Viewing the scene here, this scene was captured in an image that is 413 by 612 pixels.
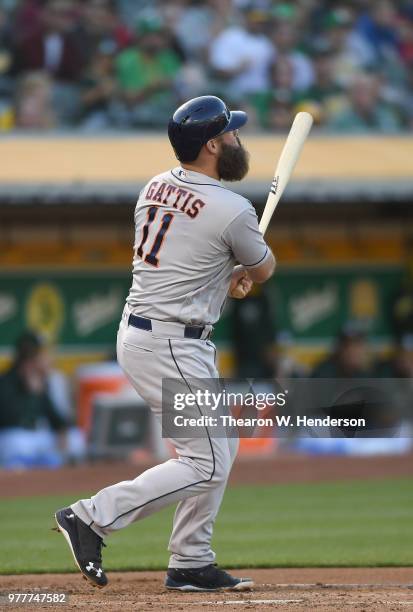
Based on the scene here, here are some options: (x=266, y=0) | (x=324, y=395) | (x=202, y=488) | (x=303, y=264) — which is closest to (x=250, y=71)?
(x=266, y=0)

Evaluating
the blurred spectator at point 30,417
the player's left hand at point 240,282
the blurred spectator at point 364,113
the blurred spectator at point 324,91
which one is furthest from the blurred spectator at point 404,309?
the player's left hand at point 240,282

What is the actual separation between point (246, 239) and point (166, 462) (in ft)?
2.91

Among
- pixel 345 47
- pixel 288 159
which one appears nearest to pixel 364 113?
pixel 345 47

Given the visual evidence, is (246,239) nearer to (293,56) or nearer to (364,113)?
(293,56)

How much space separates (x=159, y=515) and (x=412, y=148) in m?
5.78

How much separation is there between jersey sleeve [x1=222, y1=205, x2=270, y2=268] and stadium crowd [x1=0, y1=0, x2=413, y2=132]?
7.30 m

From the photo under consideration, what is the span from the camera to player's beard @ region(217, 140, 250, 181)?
475cm

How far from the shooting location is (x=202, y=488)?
4590mm

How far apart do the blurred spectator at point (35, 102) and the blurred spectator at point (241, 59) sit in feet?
5.84

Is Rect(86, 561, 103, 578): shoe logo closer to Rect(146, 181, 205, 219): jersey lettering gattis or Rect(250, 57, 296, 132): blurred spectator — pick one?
Rect(146, 181, 205, 219): jersey lettering gattis

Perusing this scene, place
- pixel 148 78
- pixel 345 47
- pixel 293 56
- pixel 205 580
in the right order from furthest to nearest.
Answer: pixel 345 47, pixel 293 56, pixel 148 78, pixel 205 580

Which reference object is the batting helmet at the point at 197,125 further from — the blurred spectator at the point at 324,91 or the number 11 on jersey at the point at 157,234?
the blurred spectator at the point at 324,91

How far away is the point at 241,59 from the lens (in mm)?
12492

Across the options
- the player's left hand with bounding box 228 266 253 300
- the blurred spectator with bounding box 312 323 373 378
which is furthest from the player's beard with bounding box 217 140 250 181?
the blurred spectator with bounding box 312 323 373 378
